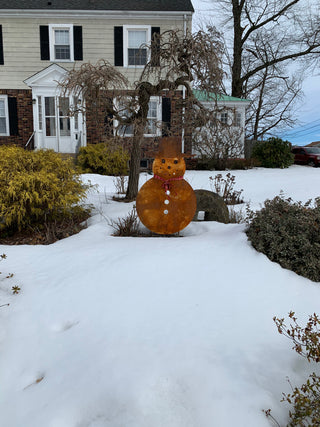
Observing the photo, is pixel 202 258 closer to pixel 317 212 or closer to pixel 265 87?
pixel 317 212

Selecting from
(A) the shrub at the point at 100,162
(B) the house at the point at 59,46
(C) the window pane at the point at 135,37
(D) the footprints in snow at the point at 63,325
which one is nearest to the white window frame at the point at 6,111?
(B) the house at the point at 59,46

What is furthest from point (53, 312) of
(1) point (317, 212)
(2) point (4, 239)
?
(1) point (317, 212)

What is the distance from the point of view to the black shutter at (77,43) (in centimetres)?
1427

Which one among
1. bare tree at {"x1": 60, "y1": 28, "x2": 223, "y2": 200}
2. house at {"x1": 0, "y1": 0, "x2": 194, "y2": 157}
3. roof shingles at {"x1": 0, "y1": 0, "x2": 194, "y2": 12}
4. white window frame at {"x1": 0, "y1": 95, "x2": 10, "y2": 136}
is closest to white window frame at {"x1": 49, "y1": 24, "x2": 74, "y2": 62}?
house at {"x1": 0, "y1": 0, "x2": 194, "y2": 157}

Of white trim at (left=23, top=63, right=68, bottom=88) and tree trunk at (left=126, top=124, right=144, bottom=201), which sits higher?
white trim at (left=23, top=63, right=68, bottom=88)

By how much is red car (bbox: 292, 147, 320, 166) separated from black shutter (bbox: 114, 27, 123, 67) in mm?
12078

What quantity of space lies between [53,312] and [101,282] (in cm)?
54

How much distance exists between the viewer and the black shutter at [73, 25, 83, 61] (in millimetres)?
14266

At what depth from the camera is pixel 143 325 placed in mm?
2832

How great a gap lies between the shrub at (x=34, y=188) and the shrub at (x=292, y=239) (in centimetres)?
301

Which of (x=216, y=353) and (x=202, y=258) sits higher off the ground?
(x=202, y=258)

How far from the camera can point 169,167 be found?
14.8ft

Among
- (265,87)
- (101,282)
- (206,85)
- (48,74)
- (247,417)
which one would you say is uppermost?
(265,87)

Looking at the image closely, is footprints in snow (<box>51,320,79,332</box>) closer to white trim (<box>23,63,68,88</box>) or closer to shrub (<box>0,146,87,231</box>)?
shrub (<box>0,146,87,231</box>)
